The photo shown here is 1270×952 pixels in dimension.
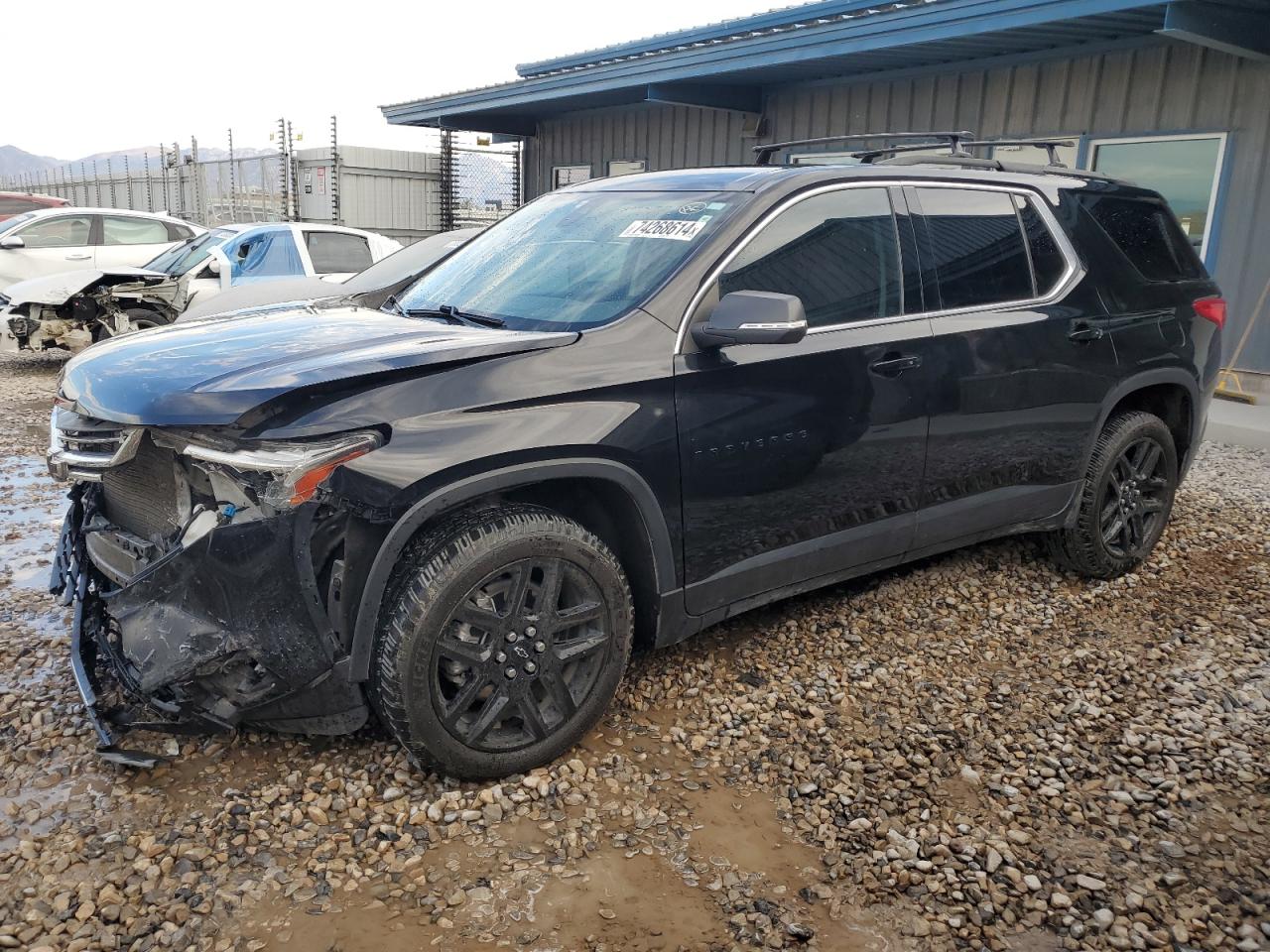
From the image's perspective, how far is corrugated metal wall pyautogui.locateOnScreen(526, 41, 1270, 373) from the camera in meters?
8.49

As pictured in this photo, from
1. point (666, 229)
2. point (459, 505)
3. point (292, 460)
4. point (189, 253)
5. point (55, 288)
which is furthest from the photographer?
point (189, 253)

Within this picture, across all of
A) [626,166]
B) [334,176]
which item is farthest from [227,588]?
[334,176]

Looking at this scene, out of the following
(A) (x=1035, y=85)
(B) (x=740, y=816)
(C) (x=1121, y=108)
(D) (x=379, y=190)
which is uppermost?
(A) (x=1035, y=85)

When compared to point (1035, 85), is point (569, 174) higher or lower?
lower

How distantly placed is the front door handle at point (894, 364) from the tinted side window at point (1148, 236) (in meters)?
1.47

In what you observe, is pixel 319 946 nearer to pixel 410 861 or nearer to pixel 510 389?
pixel 410 861

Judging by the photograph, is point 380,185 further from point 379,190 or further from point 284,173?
point 284,173

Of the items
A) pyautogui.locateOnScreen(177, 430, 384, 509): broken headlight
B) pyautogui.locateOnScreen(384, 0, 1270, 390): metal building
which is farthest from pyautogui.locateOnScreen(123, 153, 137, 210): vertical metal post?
pyautogui.locateOnScreen(177, 430, 384, 509): broken headlight

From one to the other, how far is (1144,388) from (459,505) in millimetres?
3542

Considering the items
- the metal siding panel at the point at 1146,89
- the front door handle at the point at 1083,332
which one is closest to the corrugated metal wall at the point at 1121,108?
the metal siding panel at the point at 1146,89

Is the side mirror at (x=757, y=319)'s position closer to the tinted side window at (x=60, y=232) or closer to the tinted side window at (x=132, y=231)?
the tinted side window at (x=132, y=231)

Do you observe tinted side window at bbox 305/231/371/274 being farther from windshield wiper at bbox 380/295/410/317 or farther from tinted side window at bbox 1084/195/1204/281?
tinted side window at bbox 1084/195/1204/281

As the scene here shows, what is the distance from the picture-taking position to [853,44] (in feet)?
32.2

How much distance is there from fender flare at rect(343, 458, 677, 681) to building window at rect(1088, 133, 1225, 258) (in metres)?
7.59
